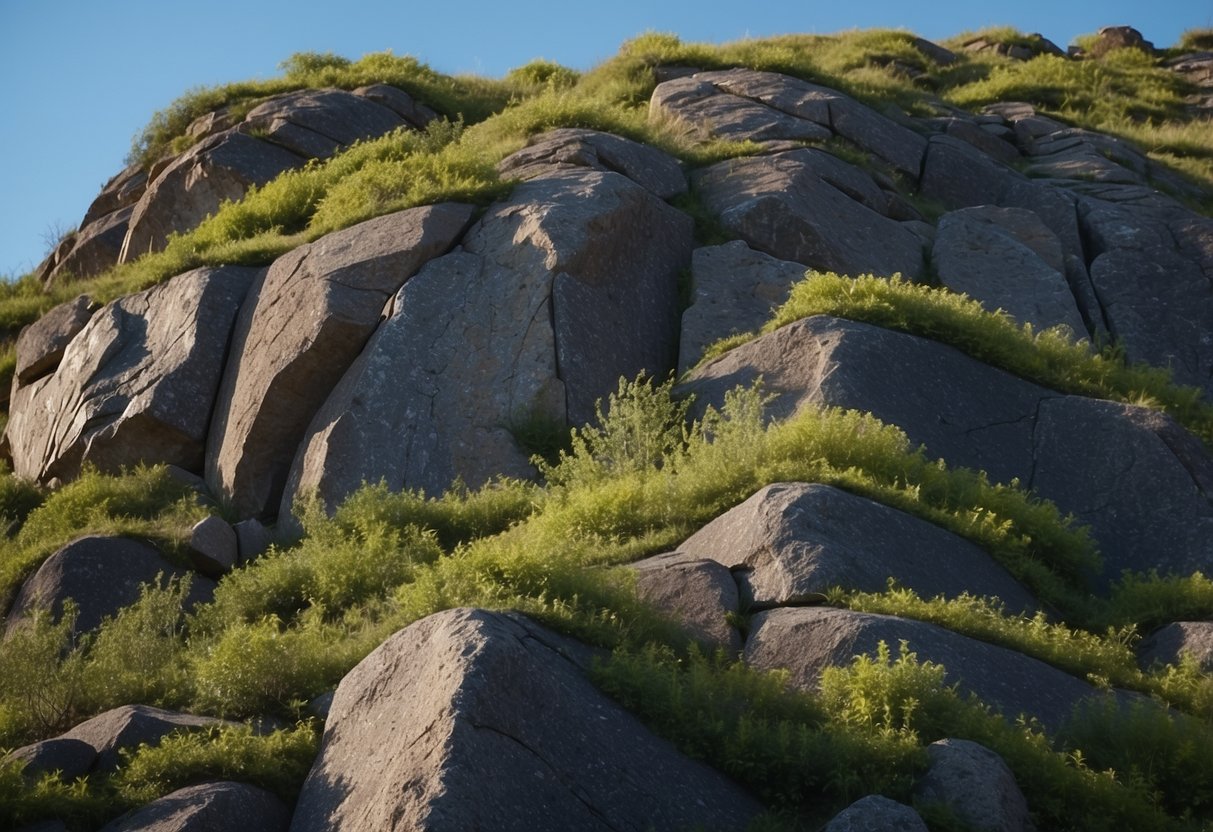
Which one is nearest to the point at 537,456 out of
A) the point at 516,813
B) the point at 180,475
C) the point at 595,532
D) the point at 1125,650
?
the point at 595,532

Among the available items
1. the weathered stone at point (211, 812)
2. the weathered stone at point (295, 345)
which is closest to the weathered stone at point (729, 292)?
the weathered stone at point (295, 345)

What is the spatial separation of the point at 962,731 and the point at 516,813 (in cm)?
222

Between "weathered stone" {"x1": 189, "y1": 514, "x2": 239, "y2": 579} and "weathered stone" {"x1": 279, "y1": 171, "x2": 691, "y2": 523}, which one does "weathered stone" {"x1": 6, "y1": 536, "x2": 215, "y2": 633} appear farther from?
"weathered stone" {"x1": 279, "y1": 171, "x2": 691, "y2": 523}

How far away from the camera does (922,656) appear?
705 cm

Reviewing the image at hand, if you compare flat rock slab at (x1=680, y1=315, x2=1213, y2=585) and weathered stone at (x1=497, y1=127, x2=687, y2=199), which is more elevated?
weathered stone at (x1=497, y1=127, x2=687, y2=199)

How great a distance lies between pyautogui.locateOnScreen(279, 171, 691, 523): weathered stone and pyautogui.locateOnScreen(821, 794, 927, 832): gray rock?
20.5ft

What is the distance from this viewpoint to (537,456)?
36.0 feet

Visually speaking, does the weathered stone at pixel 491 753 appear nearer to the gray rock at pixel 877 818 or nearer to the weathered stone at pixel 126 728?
the gray rock at pixel 877 818

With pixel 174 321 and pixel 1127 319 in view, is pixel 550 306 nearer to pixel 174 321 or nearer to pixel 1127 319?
pixel 174 321

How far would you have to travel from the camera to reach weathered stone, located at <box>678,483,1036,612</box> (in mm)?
7832

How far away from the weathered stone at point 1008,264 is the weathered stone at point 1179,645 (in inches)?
238

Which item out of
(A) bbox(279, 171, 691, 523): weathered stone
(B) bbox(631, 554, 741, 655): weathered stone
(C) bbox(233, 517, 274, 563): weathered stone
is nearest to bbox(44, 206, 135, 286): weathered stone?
(A) bbox(279, 171, 691, 523): weathered stone

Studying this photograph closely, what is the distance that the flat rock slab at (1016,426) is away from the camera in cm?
1016

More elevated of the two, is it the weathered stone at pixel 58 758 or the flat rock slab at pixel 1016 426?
the flat rock slab at pixel 1016 426
